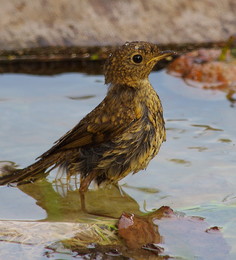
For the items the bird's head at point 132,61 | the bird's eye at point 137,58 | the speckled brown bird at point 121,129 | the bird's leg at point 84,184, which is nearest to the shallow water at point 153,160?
the bird's leg at point 84,184

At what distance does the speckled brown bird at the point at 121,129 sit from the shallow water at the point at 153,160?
0.94 feet

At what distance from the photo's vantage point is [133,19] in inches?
370

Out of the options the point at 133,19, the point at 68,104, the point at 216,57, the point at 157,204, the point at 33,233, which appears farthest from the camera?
the point at 133,19

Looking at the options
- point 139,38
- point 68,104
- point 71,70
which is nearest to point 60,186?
point 68,104

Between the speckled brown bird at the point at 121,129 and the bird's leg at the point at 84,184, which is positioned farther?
the bird's leg at the point at 84,184

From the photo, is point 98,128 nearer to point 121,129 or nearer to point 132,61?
point 121,129

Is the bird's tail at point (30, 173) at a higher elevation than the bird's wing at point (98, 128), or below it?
below

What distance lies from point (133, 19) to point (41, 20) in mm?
1193

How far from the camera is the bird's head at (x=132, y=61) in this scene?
5699mm

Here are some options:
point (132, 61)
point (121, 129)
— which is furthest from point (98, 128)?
point (132, 61)

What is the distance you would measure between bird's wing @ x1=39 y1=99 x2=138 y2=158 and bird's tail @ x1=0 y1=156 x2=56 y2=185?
0.21m

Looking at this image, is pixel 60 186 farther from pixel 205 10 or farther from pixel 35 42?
pixel 205 10

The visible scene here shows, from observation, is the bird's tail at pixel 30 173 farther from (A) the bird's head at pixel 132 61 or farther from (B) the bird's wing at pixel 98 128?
(A) the bird's head at pixel 132 61

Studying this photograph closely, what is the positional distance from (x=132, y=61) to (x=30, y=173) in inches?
49.6
